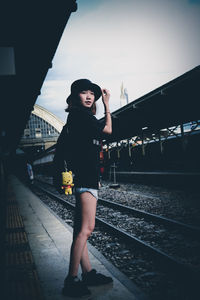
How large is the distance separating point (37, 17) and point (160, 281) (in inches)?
150

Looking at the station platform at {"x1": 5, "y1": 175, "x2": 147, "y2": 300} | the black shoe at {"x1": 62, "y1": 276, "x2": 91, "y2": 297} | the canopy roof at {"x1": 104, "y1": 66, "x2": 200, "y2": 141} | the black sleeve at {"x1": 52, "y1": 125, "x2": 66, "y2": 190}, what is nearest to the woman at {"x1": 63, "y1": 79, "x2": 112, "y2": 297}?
the black shoe at {"x1": 62, "y1": 276, "x2": 91, "y2": 297}

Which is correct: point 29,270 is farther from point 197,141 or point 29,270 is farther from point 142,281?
point 197,141

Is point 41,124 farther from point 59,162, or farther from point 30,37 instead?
point 59,162

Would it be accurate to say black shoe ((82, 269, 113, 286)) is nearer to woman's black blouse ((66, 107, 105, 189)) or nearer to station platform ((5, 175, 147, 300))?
station platform ((5, 175, 147, 300))

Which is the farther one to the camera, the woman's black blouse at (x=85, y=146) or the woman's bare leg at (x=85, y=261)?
the woman's bare leg at (x=85, y=261)

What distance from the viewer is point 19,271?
2678 mm

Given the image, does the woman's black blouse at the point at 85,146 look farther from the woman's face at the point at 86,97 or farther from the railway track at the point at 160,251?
the railway track at the point at 160,251

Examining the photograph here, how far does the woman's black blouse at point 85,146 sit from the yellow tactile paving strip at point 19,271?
1.07 m

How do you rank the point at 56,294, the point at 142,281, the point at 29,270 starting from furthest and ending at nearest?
the point at 142,281, the point at 29,270, the point at 56,294

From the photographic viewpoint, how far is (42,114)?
75938mm

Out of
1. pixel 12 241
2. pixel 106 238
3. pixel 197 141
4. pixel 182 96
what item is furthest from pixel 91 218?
pixel 197 141

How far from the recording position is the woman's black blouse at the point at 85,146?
80.9 inches

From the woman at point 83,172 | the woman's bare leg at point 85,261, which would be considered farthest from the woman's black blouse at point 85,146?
the woman's bare leg at point 85,261

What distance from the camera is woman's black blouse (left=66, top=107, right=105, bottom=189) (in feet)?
6.74
